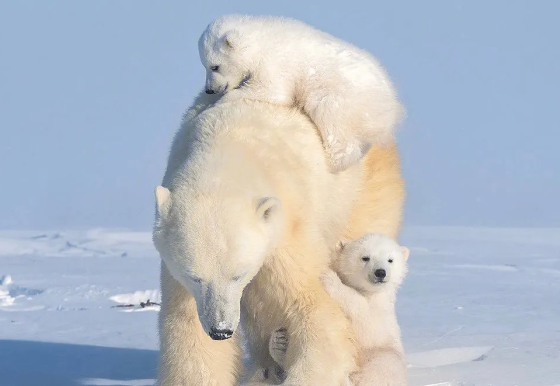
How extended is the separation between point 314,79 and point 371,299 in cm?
108

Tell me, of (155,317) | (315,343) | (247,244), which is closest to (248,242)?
(247,244)

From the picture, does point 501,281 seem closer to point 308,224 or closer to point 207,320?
point 308,224

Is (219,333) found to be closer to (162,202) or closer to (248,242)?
(248,242)

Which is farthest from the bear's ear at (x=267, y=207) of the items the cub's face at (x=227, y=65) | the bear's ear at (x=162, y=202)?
the cub's face at (x=227, y=65)

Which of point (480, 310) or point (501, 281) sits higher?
point (480, 310)

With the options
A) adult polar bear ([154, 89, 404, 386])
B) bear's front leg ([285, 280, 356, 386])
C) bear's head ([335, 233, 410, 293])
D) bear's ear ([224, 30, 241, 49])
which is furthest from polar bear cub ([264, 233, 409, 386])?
bear's ear ([224, 30, 241, 49])

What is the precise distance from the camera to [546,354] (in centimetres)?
474

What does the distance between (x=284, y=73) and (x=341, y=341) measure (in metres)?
1.35

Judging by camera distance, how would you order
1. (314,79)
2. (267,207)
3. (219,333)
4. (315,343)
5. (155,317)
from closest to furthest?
1. (219,333)
2. (267,207)
3. (315,343)
4. (314,79)
5. (155,317)

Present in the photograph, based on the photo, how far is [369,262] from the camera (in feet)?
14.0

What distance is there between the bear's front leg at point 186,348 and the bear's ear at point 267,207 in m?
0.60

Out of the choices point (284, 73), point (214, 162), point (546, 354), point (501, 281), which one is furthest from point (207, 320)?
point (501, 281)

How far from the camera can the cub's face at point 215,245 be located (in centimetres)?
313

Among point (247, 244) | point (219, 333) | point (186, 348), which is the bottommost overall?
point (186, 348)
